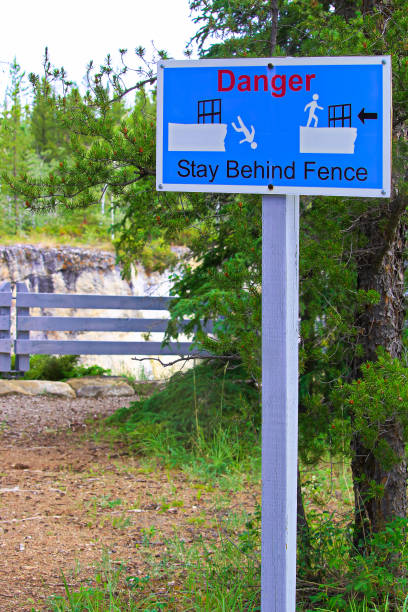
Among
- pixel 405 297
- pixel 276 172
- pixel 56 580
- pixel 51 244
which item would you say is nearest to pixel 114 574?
pixel 56 580

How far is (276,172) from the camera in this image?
2.01 m

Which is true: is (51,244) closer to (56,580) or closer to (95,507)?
(95,507)

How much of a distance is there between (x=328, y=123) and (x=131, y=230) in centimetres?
424

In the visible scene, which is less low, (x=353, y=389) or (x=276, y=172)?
(x=276, y=172)

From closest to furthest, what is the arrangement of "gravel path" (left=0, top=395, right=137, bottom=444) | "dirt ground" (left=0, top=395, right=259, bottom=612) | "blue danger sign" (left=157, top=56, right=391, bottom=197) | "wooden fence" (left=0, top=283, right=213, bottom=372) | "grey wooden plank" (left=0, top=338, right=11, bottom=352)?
1. "blue danger sign" (left=157, top=56, right=391, bottom=197)
2. "dirt ground" (left=0, top=395, right=259, bottom=612)
3. "gravel path" (left=0, top=395, right=137, bottom=444)
4. "grey wooden plank" (left=0, top=338, right=11, bottom=352)
5. "wooden fence" (left=0, top=283, right=213, bottom=372)

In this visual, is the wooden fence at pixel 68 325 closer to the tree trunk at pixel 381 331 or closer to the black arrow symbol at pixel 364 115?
the tree trunk at pixel 381 331

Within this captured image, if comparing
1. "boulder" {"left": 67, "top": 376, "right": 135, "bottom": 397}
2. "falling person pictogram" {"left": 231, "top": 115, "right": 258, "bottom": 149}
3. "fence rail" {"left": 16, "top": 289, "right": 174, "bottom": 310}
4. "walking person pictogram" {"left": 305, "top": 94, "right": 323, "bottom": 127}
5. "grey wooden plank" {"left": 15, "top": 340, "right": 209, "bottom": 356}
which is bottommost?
"boulder" {"left": 67, "top": 376, "right": 135, "bottom": 397}

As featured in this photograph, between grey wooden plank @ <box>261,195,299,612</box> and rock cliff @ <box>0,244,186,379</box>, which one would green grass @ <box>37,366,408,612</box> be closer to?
grey wooden plank @ <box>261,195,299,612</box>

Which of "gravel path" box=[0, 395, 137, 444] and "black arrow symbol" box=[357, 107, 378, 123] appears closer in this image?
"black arrow symbol" box=[357, 107, 378, 123]

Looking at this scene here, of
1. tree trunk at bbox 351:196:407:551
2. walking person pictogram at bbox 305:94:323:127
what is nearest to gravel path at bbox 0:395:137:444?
tree trunk at bbox 351:196:407:551

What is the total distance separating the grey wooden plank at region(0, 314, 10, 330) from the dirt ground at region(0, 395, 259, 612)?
3336 millimetres

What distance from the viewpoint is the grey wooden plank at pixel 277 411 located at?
2.00 meters

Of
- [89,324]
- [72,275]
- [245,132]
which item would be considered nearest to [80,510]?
[245,132]

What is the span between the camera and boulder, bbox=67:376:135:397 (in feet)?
30.2
